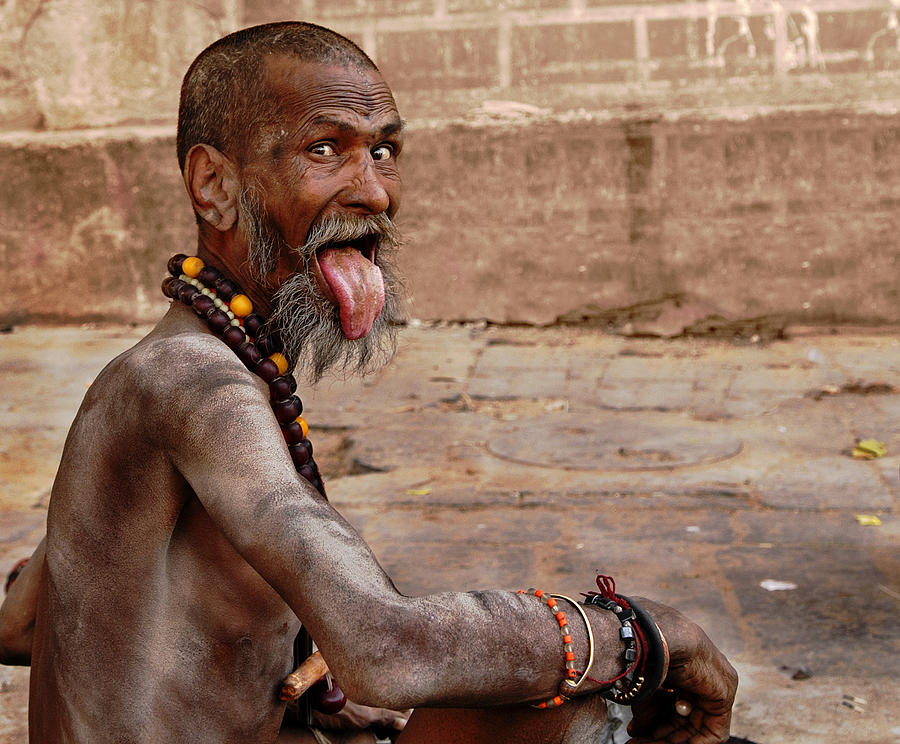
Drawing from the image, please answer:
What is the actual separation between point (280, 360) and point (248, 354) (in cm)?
8

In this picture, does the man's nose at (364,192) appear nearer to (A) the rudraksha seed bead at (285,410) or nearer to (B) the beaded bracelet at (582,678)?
(A) the rudraksha seed bead at (285,410)

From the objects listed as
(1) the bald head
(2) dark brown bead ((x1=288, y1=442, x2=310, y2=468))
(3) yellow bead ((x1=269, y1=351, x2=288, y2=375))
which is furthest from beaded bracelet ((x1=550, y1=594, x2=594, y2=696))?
(1) the bald head

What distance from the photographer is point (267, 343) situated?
202 cm

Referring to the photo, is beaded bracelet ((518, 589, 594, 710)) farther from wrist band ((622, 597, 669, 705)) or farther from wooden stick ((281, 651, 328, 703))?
wooden stick ((281, 651, 328, 703))

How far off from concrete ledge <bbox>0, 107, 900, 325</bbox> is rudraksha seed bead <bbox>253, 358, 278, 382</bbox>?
5.89 metres

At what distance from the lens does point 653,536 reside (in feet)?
14.3

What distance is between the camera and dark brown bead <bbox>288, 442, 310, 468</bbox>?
2.02 m

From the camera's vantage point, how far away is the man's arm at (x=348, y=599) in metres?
1.45

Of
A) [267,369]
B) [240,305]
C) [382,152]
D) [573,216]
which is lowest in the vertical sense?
[573,216]

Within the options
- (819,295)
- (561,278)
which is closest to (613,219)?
(561,278)

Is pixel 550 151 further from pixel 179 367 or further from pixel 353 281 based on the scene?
pixel 179 367

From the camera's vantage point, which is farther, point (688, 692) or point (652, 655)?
point (688, 692)

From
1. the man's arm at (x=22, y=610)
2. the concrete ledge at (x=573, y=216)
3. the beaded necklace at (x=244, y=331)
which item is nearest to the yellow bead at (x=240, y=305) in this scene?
the beaded necklace at (x=244, y=331)

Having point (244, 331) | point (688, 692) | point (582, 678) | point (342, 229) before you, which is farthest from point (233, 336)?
point (688, 692)
